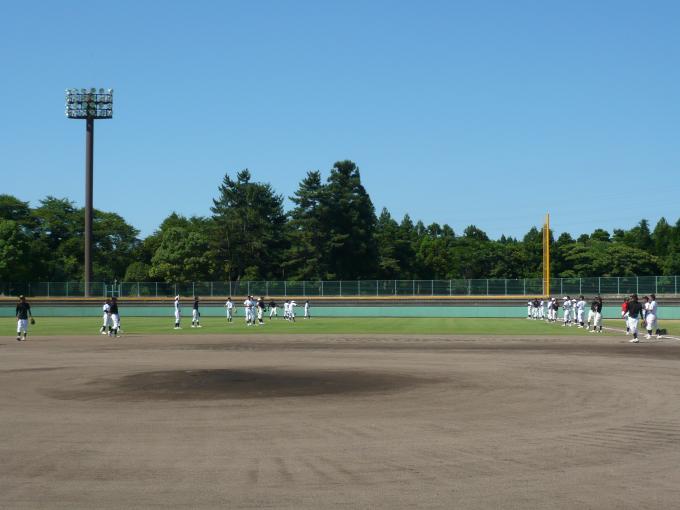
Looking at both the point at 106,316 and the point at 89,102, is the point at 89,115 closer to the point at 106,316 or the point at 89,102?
the point at 89,102

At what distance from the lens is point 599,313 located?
42969 millimetres

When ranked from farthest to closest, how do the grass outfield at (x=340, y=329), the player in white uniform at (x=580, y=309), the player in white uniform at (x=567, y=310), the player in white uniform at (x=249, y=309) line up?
the player in white uniform at (x=249, y=309) → the player in white uniform at (x=567, y=310) → the player in white uniform at (x=580, y=309) → the grass outfield at (x=340, y=329)

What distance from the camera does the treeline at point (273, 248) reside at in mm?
102938

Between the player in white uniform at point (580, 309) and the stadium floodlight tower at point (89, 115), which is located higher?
the stadium floodlight tower at point (89, 115)

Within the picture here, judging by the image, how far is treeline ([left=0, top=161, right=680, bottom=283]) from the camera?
103 m

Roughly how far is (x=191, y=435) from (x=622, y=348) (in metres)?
21.6

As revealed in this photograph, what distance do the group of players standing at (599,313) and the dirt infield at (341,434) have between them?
478 inches

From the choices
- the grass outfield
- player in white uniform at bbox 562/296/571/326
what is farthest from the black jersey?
player in white uniform at bbox 562/296/571/326

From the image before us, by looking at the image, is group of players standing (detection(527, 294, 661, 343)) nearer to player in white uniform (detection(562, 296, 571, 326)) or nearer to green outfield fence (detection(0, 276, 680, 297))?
player in white uniform (detection(562, 296, 571, 326))

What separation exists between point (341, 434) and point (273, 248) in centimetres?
9918

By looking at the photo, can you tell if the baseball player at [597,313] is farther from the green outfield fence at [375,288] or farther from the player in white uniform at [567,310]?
the green outfield fence at [375,288]

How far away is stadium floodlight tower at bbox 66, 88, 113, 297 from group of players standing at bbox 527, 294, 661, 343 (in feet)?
157

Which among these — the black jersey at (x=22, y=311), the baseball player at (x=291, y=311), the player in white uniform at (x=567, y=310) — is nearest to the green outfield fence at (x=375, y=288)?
the baseball player at (x=291, y=311)

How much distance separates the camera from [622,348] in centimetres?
2891
